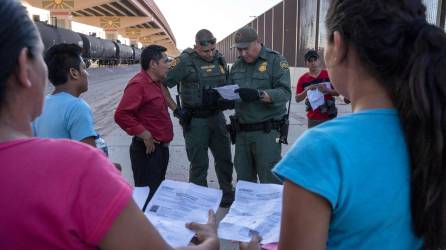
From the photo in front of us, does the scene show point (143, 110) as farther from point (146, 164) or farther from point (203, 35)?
point (203, 35)

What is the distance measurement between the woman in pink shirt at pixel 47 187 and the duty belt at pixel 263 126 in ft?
11.5

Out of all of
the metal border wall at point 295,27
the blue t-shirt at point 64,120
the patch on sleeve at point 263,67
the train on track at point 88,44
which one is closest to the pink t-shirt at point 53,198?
the blue t-shirt at point 64,120

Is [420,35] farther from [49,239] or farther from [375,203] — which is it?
[49,239]

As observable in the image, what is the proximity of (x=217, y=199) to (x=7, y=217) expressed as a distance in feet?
3.45

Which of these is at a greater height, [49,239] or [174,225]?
[49,239]

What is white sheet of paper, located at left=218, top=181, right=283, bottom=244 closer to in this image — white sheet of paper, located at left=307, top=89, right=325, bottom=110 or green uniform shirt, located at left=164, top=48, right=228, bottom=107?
green uniform shirt, located at left=164, top=48, right=228, bottom=107

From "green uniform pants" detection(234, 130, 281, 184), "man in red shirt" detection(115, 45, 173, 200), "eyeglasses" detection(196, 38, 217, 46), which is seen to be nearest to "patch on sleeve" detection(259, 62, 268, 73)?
"green uniform pants" detection(234, 130, 281, 184)

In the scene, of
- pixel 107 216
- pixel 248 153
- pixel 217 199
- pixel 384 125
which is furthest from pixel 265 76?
pixel 107 216

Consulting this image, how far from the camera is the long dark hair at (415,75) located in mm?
1078

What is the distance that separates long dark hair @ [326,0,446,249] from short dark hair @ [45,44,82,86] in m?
2.14

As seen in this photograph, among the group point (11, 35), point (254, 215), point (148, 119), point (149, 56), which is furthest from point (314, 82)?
point (11, 35)

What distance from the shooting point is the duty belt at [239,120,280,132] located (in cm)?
445

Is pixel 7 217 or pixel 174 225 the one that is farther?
pixel 174 225

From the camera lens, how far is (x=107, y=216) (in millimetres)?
949
